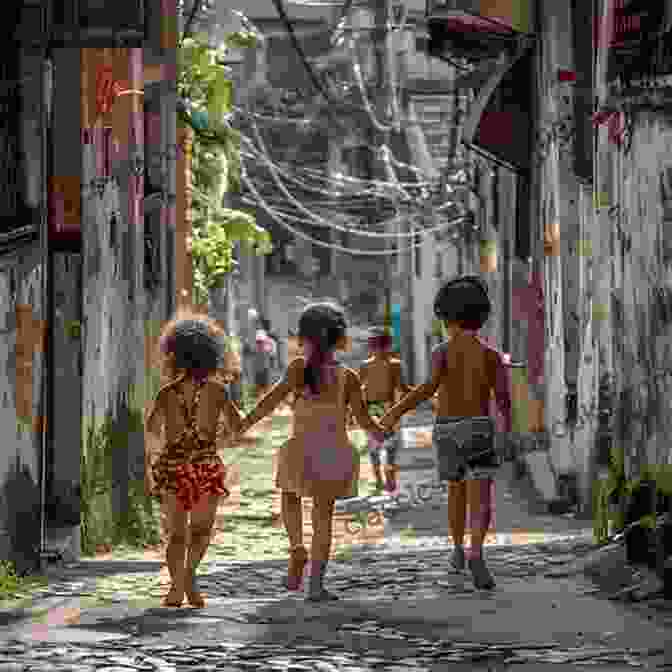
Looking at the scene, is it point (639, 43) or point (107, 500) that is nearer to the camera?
point (639, 43)

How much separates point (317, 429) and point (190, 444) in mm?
754

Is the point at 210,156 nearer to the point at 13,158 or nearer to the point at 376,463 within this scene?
the point at 376,463

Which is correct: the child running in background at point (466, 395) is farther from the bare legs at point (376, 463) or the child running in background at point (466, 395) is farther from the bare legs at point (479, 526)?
the bare legs at point (376, 463)

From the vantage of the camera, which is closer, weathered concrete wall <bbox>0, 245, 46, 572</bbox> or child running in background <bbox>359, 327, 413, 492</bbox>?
weathered concrete wall <bbox>0, 245, 46, 572</bbox>

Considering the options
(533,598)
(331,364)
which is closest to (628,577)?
(533,598)

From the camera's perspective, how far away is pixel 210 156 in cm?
2634

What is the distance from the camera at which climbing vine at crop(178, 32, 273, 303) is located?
23.9 meters

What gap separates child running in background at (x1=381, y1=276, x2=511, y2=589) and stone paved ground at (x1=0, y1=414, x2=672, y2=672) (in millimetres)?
586

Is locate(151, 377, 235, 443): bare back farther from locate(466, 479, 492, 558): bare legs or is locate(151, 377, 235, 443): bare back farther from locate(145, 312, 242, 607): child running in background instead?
locate(466, 479, 492, 558): bare legs

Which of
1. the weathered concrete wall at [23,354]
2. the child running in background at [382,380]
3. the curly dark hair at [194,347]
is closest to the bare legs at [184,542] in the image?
the curly dark hair at [194,347]

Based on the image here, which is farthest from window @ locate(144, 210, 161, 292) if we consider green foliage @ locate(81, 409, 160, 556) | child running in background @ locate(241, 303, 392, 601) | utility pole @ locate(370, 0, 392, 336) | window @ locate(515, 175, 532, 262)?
utility pole @ locate(370, 0, 392, 336)

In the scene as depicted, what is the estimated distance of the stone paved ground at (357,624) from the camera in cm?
845

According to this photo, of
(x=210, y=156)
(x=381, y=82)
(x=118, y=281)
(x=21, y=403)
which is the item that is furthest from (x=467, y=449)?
(x=381, y=82)

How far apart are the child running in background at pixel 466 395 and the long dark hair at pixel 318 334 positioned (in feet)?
2.34
